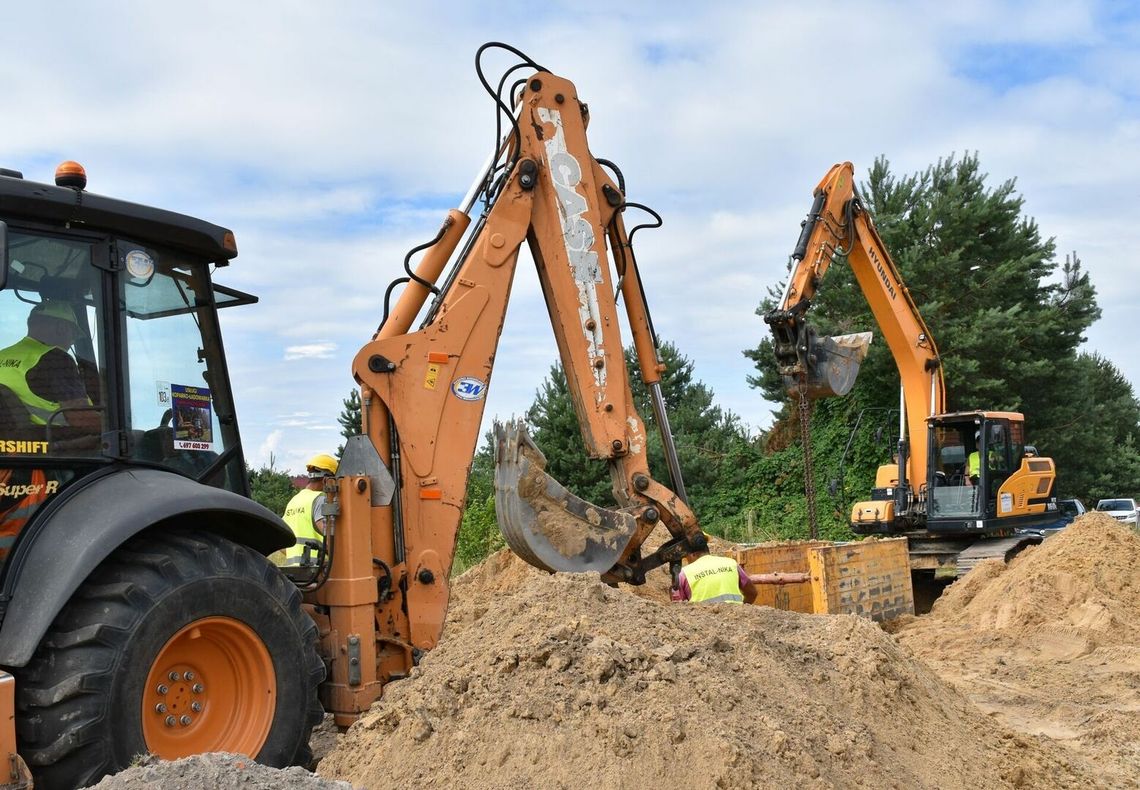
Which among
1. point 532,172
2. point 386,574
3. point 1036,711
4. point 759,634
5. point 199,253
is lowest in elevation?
point 1036,711

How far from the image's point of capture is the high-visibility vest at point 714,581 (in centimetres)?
665

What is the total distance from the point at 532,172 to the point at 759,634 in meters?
2.92

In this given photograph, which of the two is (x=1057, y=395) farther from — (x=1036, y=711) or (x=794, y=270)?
(x=1036, y=711)

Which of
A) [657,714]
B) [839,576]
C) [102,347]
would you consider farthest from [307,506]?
[839,576]

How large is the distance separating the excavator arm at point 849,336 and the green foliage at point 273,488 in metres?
15.5

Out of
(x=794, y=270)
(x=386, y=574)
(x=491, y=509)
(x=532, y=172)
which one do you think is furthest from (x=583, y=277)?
(x=491, y=509)

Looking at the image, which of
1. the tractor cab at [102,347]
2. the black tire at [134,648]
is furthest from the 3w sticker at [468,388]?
the black tire at [134,648]

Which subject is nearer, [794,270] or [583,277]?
[583,277]

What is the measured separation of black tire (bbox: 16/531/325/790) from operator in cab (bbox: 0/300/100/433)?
0.54 meters

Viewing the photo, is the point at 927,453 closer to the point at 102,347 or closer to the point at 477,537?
the point at 477,537

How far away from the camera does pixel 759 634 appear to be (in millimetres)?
5270

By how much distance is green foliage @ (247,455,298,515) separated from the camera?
2484cm

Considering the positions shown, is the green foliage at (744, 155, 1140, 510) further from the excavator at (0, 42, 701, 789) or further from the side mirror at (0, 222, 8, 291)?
the side mirror at (0, 222, 8, 291)

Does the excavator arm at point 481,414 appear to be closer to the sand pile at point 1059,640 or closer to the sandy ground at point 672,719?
the sandy ground at point 672,719
